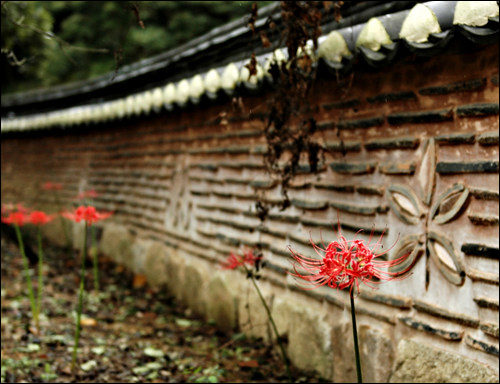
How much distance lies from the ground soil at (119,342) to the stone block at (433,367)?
2.79ft

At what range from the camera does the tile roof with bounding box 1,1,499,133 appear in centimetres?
270

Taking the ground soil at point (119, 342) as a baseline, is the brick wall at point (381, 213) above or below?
above

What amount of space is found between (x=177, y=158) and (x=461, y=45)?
435cm

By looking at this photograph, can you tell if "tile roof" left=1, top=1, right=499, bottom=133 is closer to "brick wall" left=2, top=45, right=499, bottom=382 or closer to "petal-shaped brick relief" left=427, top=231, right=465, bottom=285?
"brick wall" left=2, top=45, right=499, bottom=382

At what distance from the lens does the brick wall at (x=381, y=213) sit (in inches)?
119

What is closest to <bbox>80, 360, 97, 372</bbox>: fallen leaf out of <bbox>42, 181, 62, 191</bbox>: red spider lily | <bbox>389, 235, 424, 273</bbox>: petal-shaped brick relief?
<bbox>389, 235, 424, 273</bbox>: petal-shaped brick relief

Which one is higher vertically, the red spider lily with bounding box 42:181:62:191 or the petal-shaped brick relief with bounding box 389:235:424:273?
the red spider lily with bounding box 42:181:62:191

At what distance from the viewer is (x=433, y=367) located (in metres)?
3.24

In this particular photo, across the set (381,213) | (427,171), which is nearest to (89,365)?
(381,213)

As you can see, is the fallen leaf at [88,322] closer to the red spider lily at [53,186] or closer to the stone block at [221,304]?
the stone block at [221,304]

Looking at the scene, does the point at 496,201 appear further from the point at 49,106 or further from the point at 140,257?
the point at 49,106

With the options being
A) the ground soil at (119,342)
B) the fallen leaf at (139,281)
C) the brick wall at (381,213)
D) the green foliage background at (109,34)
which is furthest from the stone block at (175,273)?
the green foliage background at (109,34)

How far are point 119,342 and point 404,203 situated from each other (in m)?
3.06

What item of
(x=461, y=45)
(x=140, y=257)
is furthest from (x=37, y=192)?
(x=461, y=45)
